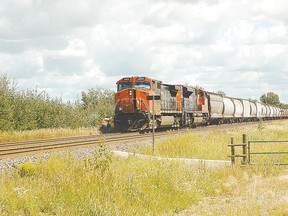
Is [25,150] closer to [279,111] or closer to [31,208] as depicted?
[31,208]

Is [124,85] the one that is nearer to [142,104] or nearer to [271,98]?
[142,104]

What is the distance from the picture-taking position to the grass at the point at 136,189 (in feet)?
27.4

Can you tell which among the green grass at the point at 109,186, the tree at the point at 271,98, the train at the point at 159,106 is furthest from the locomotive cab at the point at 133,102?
the tree at the point at 271,98

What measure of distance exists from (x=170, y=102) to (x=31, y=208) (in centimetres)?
2492

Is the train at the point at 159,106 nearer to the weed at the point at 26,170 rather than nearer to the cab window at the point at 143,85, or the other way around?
the cab window at the point at 143,85

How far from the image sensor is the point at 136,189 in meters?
9.62

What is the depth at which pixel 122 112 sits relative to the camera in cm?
2938

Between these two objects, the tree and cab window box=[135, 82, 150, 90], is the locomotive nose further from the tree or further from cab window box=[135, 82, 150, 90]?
the tree

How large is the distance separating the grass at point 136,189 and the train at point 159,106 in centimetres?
982

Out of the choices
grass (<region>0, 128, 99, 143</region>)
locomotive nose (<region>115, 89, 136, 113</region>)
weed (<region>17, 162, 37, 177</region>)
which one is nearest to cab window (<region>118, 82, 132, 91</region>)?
locomotive nose (<region>115, 89, 136, 113</region>)

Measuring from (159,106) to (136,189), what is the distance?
20024 millimetres

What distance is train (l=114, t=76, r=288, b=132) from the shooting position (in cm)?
2880

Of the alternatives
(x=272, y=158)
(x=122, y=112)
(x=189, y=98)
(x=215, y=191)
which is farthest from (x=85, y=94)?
(x=215, y=191)

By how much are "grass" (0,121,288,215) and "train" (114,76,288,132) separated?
32.2 feet
